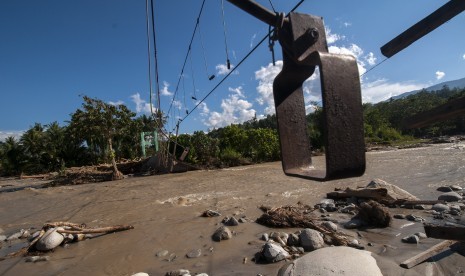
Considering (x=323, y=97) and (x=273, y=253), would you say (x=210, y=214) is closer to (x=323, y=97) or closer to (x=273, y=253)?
(x=273, y=253)

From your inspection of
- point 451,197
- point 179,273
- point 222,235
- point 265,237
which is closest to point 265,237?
point 265,237

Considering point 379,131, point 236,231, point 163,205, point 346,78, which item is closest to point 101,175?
point 163,205

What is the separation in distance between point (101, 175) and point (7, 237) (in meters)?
11.3

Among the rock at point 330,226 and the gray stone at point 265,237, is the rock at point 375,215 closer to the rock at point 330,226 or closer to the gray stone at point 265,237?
the rock at point 330,226

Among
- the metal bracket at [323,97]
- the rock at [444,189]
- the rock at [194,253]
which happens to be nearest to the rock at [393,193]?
the rock at [444,189]

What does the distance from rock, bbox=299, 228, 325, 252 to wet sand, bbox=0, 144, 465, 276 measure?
642mm

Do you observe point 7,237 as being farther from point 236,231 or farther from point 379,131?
point 379,131

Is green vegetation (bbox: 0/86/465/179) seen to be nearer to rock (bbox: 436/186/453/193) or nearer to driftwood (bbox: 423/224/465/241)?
rock (bbox: 436/186/453/193)

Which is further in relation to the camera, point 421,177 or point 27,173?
point 27,173

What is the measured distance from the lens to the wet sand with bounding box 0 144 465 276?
3.87m

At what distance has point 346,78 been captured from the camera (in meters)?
0.71

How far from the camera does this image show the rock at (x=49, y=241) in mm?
4883

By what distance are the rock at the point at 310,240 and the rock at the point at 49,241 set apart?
12.9 feet

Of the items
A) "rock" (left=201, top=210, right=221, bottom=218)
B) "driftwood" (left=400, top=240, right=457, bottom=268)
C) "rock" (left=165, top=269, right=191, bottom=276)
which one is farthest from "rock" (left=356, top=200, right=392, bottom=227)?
"rock" (left=165, top=269, right=191, bottom=276)
